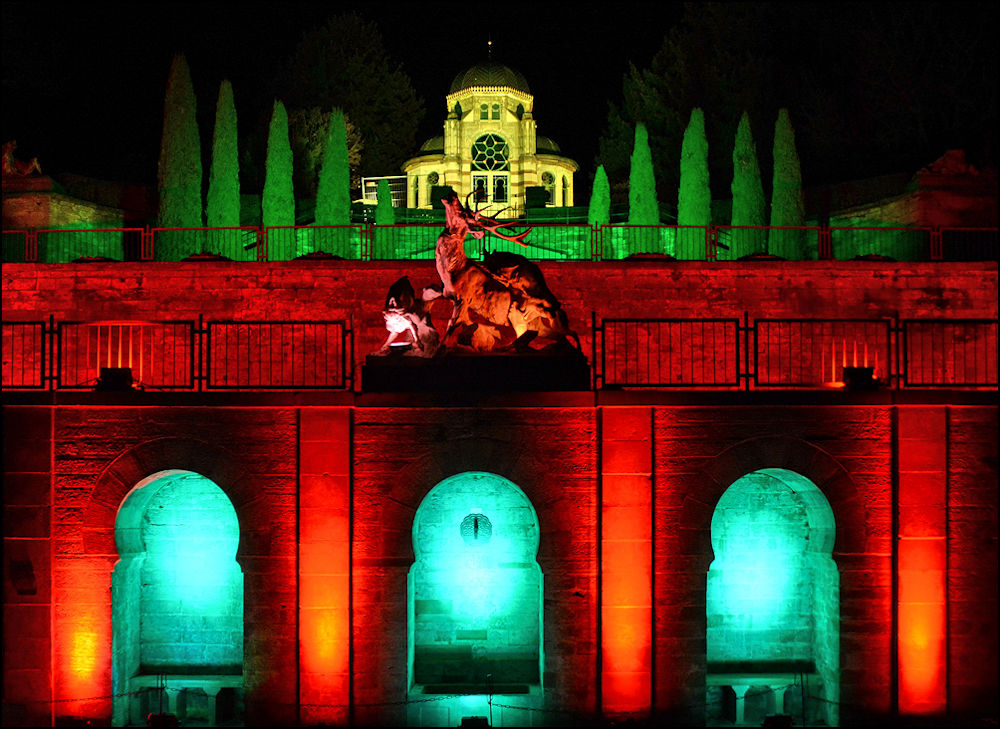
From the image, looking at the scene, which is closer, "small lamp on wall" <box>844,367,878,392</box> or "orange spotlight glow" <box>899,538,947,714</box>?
"orange spotlight glow" <box>899,538,947,714</box>

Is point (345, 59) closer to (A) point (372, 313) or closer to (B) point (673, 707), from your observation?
(A) point (372, 313)

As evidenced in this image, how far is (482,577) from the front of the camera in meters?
20.1

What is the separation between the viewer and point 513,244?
37.0m

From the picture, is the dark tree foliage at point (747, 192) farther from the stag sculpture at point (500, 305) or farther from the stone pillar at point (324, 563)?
the stone pillar at point (324, 563)

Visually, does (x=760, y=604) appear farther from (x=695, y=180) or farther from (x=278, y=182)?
(x=278, y=182)

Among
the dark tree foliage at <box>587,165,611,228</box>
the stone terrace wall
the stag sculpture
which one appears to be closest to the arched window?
the dark tree foliage at <box>587,165,611,228</box>

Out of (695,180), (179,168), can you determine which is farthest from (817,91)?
(179,168)

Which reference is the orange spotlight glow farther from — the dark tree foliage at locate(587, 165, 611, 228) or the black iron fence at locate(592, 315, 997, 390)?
the dark tree foliage at locate(587, 165, 611, 228)

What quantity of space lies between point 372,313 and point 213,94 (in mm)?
28412

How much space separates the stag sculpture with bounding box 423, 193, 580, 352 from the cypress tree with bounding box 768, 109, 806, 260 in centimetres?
2067

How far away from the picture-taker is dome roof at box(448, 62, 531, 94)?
170ft

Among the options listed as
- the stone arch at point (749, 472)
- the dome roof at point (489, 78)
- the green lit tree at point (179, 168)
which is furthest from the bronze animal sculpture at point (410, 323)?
the dome roof at point (489, 78)

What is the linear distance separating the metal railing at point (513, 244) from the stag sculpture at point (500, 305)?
14.7 meters

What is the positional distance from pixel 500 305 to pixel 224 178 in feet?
78.7
